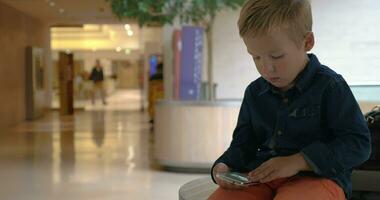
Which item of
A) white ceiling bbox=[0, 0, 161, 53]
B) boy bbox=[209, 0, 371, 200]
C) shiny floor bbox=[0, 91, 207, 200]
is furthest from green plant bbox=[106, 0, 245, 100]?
boy bbox=[209, 0, 371, 200]

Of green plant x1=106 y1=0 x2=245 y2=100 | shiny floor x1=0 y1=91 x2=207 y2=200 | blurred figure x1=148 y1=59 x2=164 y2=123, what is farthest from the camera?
blurred figure x1=148 y1=59 x2=164 y2=123

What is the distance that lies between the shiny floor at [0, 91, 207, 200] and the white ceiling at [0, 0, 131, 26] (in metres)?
3.58

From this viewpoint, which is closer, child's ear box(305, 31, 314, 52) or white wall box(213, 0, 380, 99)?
child's ear box(305, 31, 314, 52)

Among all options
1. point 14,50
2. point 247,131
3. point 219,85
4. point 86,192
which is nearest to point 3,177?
point 86,192

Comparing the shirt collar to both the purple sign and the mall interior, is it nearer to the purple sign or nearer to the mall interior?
the mall interior

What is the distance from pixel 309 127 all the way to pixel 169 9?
17.3ft

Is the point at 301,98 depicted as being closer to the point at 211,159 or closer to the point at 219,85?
the point at 211,159

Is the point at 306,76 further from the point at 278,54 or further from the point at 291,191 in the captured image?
the point at 291,191

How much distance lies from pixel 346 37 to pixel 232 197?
7318 millimetres

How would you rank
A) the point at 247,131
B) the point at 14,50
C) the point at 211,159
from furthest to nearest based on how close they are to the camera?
the point at 14,50 → the point at 211,159 → the point at 247,131

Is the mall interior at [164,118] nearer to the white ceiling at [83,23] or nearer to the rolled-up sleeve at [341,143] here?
the white ceiling at [83,23]

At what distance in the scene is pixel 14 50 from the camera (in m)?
13.9

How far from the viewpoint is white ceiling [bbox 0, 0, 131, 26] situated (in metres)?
13.6

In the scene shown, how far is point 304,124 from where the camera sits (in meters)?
1.54
